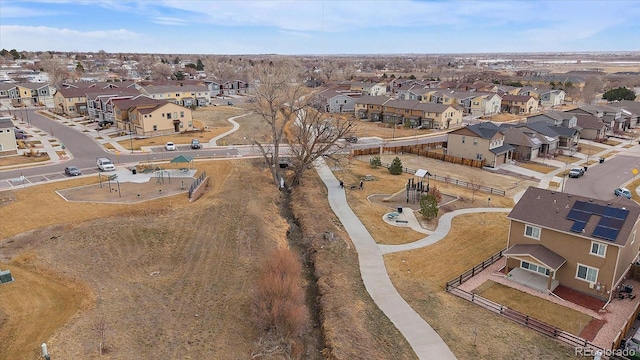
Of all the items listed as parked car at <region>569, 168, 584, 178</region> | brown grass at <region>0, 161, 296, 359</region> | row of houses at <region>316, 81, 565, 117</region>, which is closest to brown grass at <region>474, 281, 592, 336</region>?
brown grass at <region>0, 161, 296, 359</region>

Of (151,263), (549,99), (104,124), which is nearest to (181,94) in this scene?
(104,124)

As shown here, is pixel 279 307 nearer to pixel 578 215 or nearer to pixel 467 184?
pixel 578 215

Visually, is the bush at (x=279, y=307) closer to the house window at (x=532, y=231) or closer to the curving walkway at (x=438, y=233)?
the curving walkway at (x=438, y=233)

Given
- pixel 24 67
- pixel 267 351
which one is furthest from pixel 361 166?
pixel 24 67

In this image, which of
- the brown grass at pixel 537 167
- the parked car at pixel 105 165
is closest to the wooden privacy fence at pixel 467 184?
the brown grass at pixel 537 167

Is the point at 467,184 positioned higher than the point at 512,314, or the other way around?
the point at 467,184

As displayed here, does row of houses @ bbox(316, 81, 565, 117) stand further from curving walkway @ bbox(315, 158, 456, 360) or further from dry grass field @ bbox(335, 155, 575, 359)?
curving walkway @ bbox(315, 158, 456, 360)
